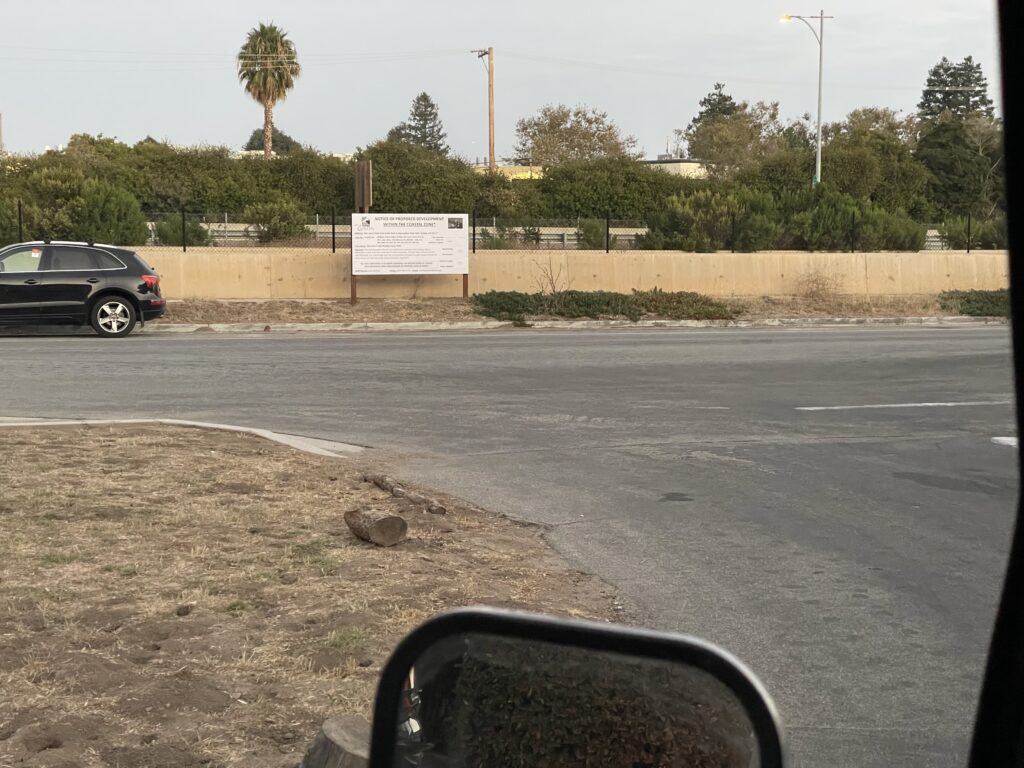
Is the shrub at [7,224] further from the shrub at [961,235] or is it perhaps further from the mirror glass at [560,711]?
the mirror glass at [560,711]

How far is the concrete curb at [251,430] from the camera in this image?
9.46 metres

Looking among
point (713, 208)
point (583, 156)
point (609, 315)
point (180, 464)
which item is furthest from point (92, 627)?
point (583, 156)

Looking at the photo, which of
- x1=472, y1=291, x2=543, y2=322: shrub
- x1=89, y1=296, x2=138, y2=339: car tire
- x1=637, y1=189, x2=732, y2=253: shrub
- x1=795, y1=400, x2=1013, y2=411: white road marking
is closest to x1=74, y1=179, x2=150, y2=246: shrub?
x1=472, y1=291, x2=543, y2=322: shrub

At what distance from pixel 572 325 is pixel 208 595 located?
737 inches

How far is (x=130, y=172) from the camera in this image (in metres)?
47.5

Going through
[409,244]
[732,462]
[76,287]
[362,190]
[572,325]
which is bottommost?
[732,462]

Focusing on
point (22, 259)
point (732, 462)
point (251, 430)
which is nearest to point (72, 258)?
point (22, 259)

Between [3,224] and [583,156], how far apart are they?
49984 mm

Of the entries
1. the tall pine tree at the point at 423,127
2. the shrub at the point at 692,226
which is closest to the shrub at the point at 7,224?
the shrub at the point at 692,226

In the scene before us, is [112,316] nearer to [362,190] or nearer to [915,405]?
[362,190]

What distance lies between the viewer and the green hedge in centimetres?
2467

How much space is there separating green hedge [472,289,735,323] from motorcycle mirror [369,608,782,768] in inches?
872

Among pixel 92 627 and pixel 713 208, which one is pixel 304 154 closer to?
pixel 713 208

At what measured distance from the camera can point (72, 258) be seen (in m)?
19.0
